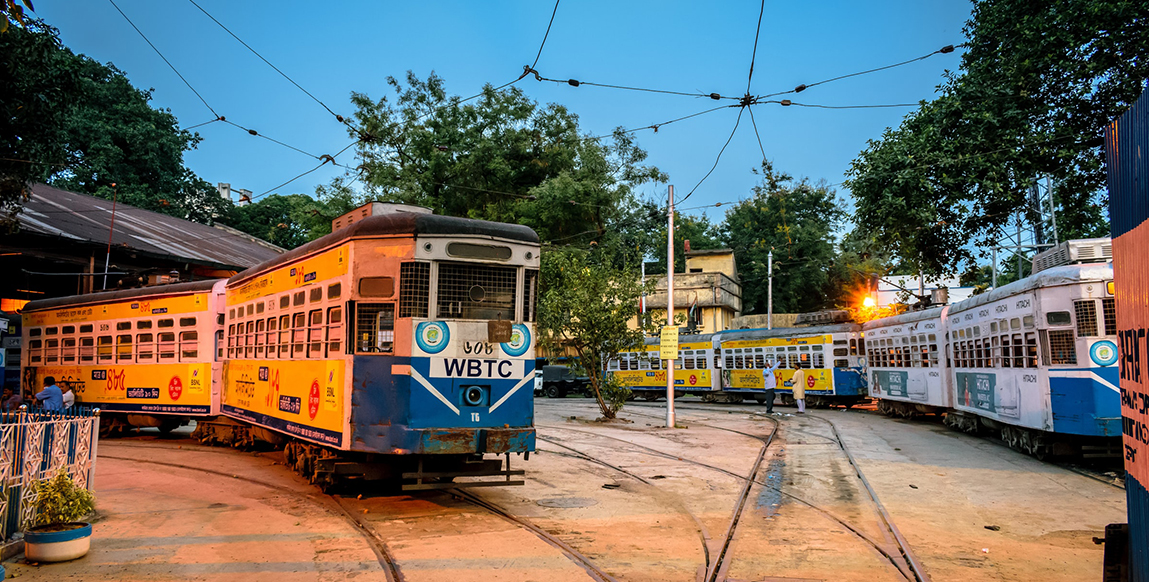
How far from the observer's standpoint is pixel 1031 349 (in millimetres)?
13500

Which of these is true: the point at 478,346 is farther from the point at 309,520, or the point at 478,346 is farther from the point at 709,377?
the point at 709,377

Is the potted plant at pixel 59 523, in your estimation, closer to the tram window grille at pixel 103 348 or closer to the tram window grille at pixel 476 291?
the tram window grille at pixel 476 291

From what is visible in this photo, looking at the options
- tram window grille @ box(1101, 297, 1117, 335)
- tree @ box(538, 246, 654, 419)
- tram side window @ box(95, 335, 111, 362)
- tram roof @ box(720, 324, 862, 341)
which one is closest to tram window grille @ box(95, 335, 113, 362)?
tram side window @ box(95, 335, 111, 362)

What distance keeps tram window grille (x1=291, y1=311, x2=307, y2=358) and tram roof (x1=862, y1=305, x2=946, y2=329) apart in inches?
599

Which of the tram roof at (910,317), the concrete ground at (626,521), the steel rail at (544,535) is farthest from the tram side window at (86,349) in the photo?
the tram roof at (910,317)

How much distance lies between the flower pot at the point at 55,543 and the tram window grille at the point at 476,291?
12.8 feet

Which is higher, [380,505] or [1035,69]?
[1035,69]

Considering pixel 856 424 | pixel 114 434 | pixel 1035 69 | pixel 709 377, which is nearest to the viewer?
pixel 114 434

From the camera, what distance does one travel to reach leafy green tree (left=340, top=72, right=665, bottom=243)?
3597 centimetres

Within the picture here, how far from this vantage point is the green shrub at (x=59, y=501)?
7.29 metres

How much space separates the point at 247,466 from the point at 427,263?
6203mm

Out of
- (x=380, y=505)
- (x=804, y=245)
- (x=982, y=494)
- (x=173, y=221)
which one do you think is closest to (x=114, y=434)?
(x=380, y=505)

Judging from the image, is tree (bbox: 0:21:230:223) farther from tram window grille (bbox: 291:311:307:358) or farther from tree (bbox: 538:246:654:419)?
tram window grille (bbox: 291:311:307:358)

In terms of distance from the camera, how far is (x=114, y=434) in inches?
723
